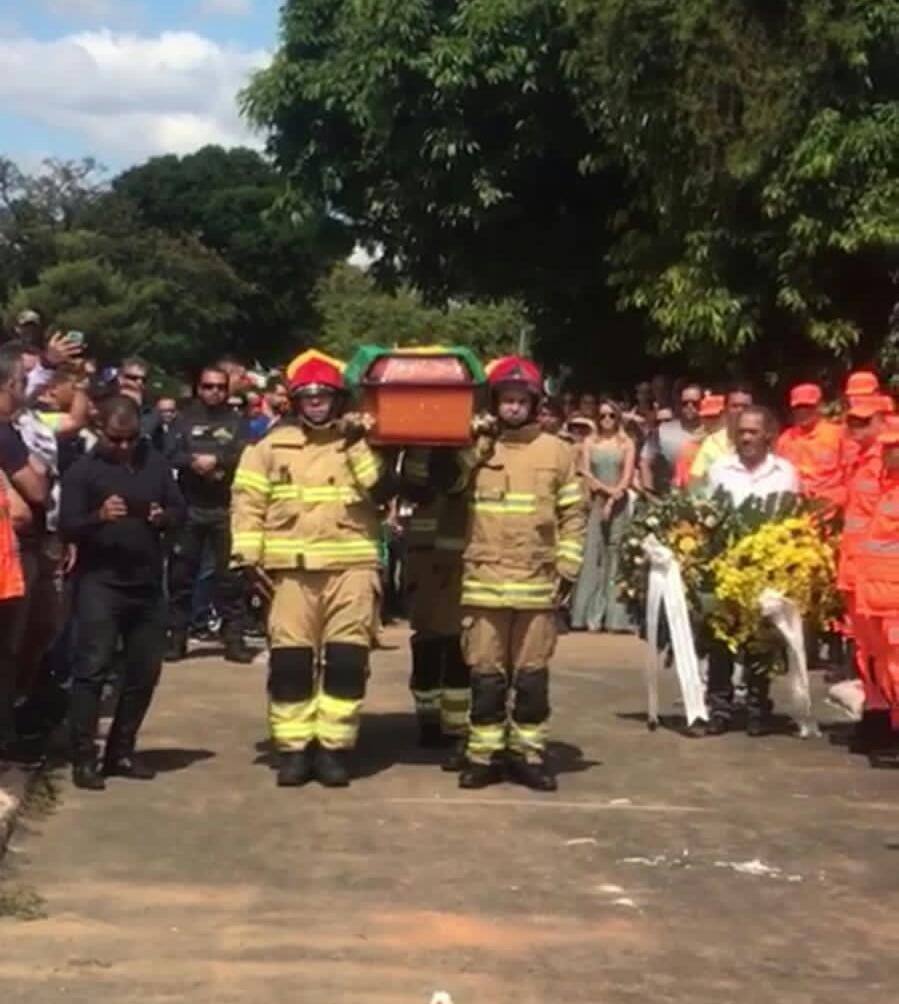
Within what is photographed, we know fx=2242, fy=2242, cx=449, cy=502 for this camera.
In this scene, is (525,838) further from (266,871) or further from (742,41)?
(742,41)

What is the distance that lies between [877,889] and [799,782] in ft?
7.68

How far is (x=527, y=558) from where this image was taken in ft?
34.9

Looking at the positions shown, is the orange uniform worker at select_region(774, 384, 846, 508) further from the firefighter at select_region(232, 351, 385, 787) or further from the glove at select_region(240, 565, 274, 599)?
the glove at select_region(240, 565, 274, 599)

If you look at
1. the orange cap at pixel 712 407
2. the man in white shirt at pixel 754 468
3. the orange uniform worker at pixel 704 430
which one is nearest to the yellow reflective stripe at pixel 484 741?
the man in white shirt at pixel 754 468

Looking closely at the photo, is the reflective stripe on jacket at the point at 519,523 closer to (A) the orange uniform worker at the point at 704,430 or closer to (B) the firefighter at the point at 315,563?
(B) the firefighter at the point at 315,563

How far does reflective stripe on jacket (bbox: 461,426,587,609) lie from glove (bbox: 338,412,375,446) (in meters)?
0.52

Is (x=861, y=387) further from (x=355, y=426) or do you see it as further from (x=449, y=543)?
(x=355, y=426)

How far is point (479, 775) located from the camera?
1062 centimetres

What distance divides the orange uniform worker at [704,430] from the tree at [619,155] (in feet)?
13.8

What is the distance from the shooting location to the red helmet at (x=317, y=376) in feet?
35.1

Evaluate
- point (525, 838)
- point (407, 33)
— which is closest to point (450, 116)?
point (407, 33)

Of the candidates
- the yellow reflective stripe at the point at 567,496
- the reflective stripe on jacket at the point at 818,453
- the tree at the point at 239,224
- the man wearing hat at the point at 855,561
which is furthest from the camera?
the tree at the point at 239,224

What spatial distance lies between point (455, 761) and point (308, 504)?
59.9 inches

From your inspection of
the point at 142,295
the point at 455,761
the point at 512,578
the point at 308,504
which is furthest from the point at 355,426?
the point at 142,295
